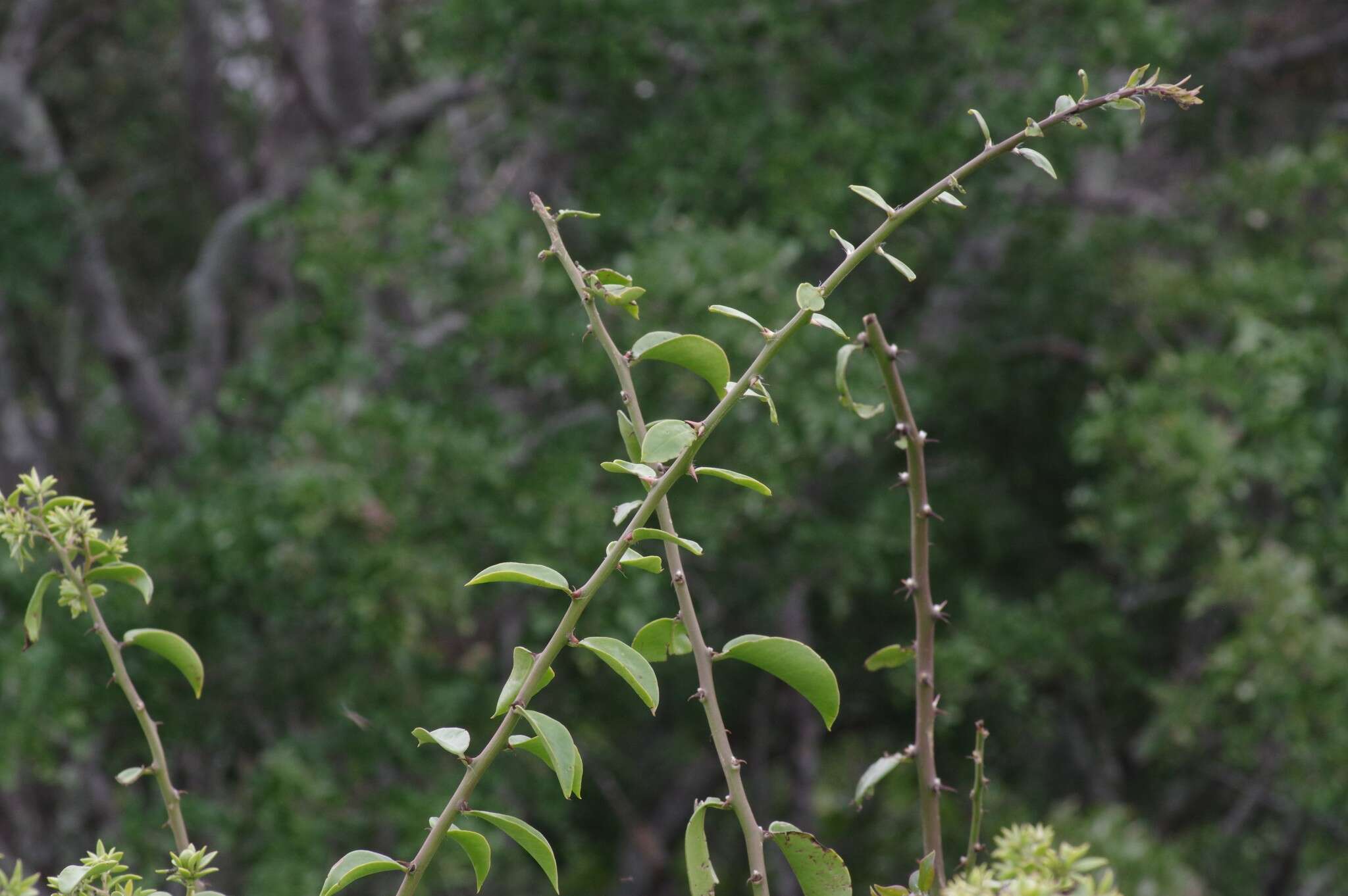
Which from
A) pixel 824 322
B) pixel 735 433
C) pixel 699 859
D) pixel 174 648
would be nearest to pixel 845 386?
pixel 824 322

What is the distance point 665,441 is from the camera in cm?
60

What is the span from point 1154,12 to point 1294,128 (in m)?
2.00

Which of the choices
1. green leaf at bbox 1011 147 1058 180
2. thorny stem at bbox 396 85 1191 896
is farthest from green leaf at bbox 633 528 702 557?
green leaf at bbox 1011 147 1058 180

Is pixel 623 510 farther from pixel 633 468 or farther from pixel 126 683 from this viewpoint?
pixel 126 683

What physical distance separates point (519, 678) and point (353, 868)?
0.11 metres

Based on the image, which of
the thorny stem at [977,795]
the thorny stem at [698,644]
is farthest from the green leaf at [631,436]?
the thorny stem at [977,795]

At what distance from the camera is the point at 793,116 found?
346cm

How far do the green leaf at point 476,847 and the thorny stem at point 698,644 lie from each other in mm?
114

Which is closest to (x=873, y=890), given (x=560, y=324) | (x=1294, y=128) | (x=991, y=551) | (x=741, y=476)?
(x=741, y=476)

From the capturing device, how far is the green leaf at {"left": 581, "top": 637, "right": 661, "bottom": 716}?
1.89 ft

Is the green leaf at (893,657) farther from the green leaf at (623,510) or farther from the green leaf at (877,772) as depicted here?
the green leaf at (623,510)

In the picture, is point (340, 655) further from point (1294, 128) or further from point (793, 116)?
point (1294, 128)

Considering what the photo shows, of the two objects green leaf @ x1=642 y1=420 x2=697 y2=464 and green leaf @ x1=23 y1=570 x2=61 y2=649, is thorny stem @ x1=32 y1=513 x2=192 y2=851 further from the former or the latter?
green leaf @ x1=642 y1=420 x2=697 y2=464

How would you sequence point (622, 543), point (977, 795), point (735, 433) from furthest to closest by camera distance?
point (735, 433), point (977, 795), point (622, 543)
